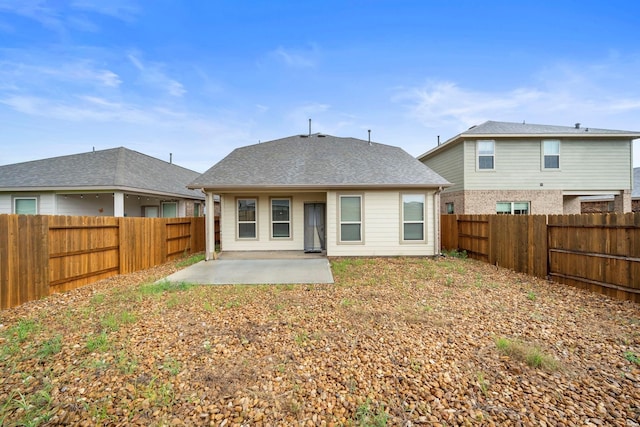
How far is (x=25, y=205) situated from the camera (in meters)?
11.8

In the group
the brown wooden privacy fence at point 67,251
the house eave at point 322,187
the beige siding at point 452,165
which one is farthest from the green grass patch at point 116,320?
the beige siding at point 452,165

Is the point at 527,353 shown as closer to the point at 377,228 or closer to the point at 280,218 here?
the point at 377,228

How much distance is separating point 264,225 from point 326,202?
8.77ft

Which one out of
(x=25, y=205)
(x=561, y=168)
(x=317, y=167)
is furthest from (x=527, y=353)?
(x=25, y=205)

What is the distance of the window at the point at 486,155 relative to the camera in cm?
1258

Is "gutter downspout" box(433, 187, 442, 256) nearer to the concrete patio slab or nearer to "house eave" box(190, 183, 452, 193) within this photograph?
"house eave" box(190, 183, 452, 193)

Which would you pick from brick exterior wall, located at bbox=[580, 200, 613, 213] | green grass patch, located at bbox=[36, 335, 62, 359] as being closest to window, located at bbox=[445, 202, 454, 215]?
brick exterior wall, located at bbox=[580, 200, 613, 213]

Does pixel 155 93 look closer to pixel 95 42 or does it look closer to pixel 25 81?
pixel 95 42

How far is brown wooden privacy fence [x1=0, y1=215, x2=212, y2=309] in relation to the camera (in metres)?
4.91

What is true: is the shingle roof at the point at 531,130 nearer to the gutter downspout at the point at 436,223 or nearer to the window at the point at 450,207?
the window at the point at 450,207

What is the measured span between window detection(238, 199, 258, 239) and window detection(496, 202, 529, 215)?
439 inches

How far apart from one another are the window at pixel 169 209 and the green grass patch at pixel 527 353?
53.5ft

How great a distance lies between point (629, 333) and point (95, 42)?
16.6 metres

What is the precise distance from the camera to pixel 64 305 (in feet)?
16.4
